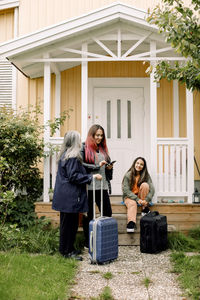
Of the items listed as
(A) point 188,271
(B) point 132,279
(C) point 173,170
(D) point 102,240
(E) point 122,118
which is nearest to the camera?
(B) point 132,279

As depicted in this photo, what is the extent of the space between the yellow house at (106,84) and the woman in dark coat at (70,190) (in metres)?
1.61

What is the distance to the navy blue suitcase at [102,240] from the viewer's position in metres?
4.80

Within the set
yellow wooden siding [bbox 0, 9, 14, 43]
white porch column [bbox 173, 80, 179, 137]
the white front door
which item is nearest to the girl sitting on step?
the white front door

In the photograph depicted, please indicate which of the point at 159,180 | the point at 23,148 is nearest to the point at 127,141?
the point at 159,180

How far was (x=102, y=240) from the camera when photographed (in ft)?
15.8

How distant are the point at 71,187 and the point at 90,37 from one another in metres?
3.05

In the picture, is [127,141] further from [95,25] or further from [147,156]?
[95,25]

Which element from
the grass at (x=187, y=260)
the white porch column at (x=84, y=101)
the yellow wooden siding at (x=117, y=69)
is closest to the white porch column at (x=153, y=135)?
the grass at (x=187, y=260)

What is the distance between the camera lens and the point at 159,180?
658 centimetres

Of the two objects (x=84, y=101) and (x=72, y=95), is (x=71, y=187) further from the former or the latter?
(x=72, y=95)

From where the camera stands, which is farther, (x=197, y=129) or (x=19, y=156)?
(x=197, y=129)

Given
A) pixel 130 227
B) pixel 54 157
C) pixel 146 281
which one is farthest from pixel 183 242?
pixel 54 157

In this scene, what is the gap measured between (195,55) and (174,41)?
324mm

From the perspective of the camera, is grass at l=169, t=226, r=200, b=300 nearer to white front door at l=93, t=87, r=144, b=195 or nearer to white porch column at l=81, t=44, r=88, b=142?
white porch column at l=81, t=44, r=88, b=142
